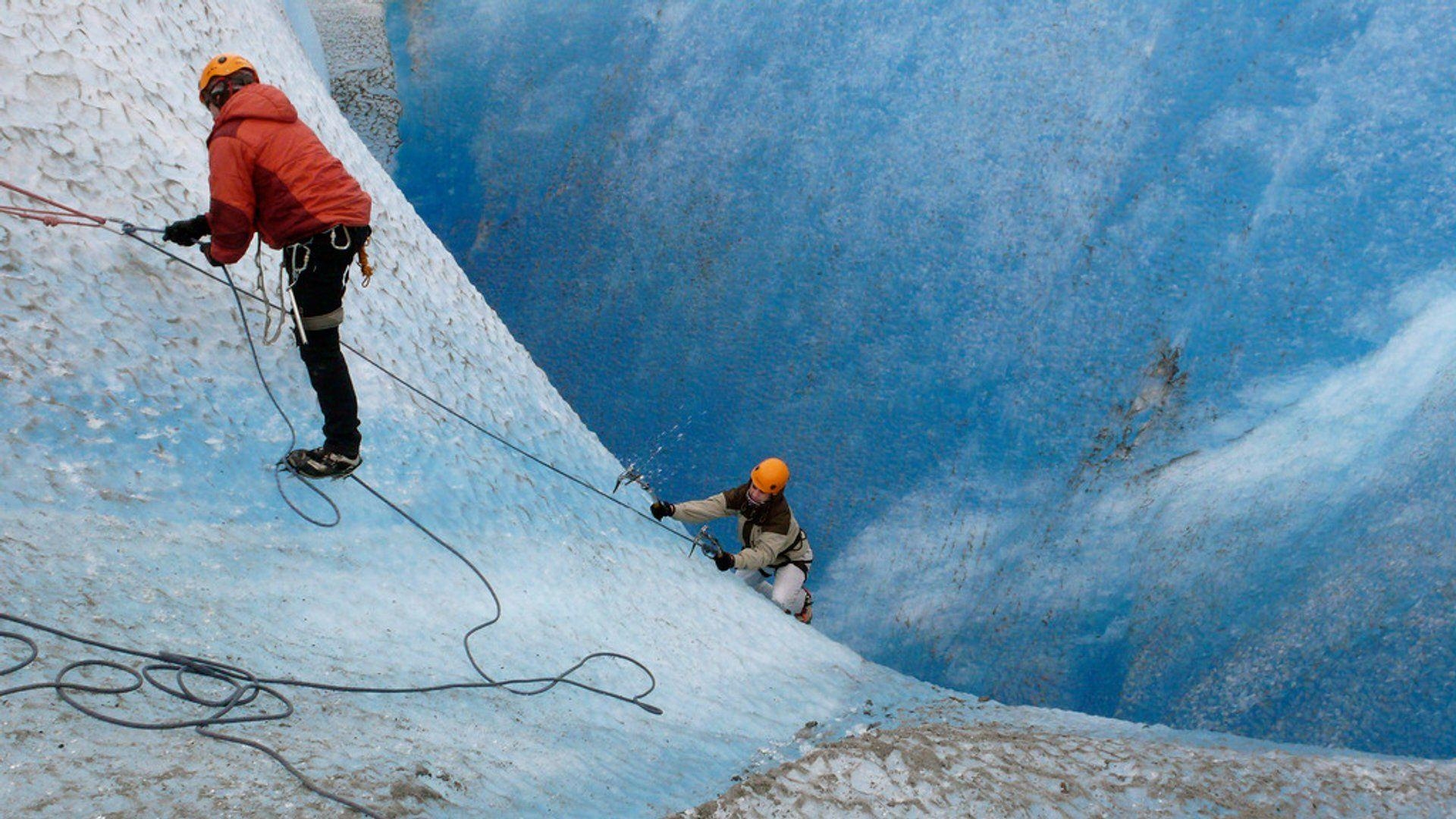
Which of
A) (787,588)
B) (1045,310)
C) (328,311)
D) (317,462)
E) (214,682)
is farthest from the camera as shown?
(1045,310)

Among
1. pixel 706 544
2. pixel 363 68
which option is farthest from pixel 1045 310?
pixel 363 68

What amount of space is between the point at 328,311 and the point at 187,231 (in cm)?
42

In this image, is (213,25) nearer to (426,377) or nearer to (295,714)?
(426,377)

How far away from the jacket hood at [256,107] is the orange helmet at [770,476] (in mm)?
2376

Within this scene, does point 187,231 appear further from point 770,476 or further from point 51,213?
point 770,476

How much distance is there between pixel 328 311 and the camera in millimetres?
2939

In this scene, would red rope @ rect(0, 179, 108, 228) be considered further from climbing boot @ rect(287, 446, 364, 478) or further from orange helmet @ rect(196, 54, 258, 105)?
climbing boot @ rect(287, 446, 364, 478)

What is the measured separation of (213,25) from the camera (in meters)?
4.13

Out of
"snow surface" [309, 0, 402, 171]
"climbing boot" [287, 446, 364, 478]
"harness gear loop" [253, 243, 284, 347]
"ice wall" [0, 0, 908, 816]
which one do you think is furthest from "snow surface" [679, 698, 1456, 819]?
"snow surface" [309, 0, 402, 171]

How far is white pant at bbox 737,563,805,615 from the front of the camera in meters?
4.72

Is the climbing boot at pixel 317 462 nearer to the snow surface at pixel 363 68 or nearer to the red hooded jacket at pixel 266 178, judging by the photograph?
the red hooded jacket at pixel 266 178

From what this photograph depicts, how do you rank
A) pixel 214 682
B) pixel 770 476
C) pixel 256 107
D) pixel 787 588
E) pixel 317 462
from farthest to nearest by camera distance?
pixel 787 588
pixel 770 476
pixel 317 462
pixel 256 107
pixel 214 682

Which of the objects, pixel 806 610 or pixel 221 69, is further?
pixel 806 610

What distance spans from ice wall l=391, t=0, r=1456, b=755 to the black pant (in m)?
2.62
